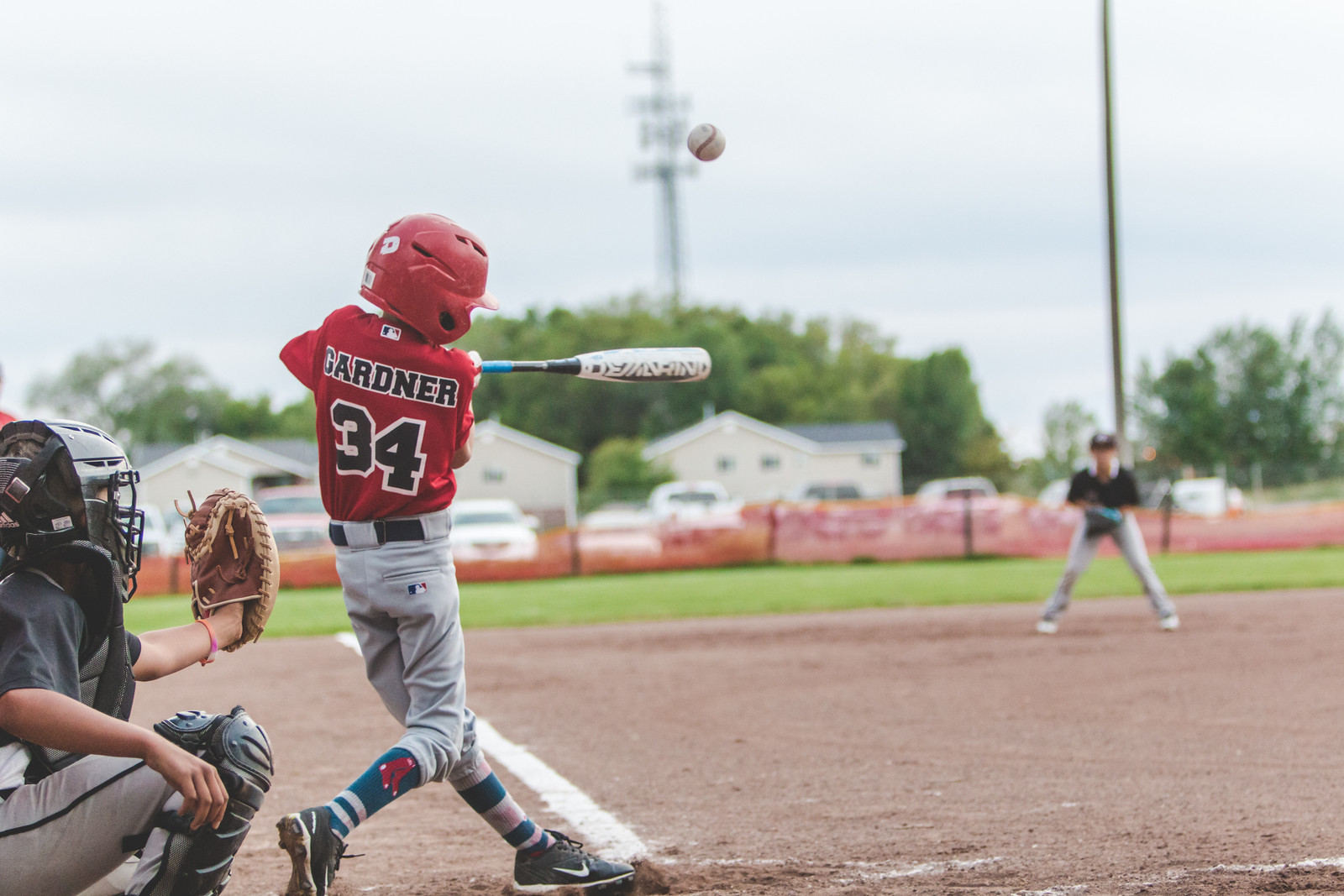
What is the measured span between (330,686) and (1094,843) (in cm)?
622

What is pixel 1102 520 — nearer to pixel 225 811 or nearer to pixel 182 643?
pixel 182 643

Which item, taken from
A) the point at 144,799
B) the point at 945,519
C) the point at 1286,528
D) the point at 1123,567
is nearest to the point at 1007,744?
the point at 144,799

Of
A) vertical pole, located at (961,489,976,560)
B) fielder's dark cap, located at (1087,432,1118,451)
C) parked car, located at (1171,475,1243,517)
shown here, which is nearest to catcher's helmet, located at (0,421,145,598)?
fielder's dark cap, located at (1087,432,1118,451)

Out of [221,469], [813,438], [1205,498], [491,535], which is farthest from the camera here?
[813,438]

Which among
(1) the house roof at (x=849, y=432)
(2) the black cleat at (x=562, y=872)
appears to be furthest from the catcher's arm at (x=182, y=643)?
(1) the house roof at (x=849, y=432)

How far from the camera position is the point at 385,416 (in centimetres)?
352

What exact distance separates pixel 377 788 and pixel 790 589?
1389 cm

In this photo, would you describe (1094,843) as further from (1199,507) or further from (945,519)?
(1199,507)

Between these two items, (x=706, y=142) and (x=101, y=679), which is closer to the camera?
(x=101, y=679)

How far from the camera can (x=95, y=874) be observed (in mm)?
2629

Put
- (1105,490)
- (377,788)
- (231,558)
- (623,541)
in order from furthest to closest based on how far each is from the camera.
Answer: (623,541)
(1105,490)
(377,788)
(231,558)

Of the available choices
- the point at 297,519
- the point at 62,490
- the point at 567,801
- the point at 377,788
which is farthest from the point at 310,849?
the point at 297,519

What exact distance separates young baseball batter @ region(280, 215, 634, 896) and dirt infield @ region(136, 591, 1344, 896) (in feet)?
2.52

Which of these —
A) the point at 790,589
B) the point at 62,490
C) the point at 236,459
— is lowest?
the point at 790,589
